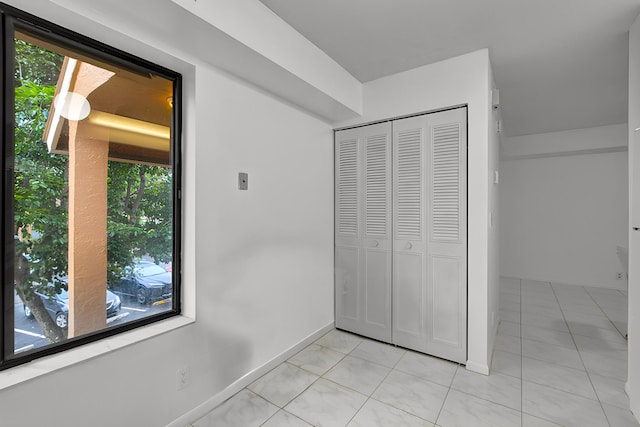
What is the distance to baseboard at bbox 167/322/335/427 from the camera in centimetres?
181

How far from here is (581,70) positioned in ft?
8.95

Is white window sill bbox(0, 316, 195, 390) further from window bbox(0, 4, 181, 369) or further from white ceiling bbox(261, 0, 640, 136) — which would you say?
white ceiling bbox(261, 0, 640, 136)

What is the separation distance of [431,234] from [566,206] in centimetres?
426

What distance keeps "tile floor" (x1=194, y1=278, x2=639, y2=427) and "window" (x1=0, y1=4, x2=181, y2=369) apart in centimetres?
97

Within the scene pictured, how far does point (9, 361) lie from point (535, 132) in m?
6.51

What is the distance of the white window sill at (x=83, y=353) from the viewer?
4.06ft

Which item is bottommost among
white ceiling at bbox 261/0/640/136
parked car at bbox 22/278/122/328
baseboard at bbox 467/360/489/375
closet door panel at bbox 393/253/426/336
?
baseboard at bbox 467/360/489/375

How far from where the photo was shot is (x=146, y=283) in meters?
1.80

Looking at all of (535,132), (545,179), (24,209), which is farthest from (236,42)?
(545,179)

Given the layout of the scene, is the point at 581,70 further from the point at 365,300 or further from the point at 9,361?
the point at 9,361

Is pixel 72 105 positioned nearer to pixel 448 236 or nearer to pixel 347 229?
pixel 347 229

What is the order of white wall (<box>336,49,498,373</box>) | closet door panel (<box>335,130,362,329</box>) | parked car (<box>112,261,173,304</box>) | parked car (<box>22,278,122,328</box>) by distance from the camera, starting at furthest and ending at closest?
closet door panel (<box>335,130,362,329</box>), white wall (<box>336,49,498,373</box>), parked car (<box>112,261,173,304</box>), parked car (<box>22,278,122,328</box>)

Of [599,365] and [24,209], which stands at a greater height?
[24,209]

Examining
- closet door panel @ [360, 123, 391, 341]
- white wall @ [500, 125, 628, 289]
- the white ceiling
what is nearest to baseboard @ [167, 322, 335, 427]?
closet door panel @ [360, 123, 391, 341]
